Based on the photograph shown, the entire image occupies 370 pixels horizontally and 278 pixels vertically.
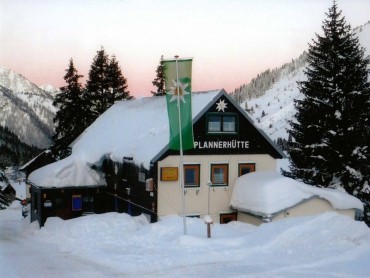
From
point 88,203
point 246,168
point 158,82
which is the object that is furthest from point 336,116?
point 158,82

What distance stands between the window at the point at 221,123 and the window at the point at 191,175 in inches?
85.9

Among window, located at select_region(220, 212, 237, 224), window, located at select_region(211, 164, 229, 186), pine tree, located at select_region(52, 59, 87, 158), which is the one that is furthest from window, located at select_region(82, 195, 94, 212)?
pine tree, located at select_region(52, 59, 87, 158)

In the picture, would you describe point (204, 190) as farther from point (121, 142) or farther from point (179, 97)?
point (121, 142)

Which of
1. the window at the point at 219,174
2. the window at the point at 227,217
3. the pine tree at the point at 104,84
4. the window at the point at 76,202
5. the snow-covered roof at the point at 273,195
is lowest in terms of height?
the window at the point at 227,217

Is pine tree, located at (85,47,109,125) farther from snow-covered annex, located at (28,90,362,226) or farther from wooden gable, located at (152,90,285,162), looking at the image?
wooden gable, located at (152,90,285,162)

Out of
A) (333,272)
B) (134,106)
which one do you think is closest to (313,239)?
(333,272)

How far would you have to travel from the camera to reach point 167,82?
70.2 feet

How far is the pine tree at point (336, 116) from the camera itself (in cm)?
2933

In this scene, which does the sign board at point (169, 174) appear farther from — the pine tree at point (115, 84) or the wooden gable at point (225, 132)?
the pine tree at point (115, 84)

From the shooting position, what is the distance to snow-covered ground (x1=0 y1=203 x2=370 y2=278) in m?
15.9

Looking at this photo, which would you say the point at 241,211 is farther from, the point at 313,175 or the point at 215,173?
the point at 313,175

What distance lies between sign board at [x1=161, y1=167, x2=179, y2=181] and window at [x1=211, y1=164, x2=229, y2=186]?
2414mm

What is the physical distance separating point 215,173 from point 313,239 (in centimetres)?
840

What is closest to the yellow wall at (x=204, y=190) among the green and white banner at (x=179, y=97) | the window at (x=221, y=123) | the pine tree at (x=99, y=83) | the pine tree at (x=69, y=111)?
the window at (x=221, y=123)
